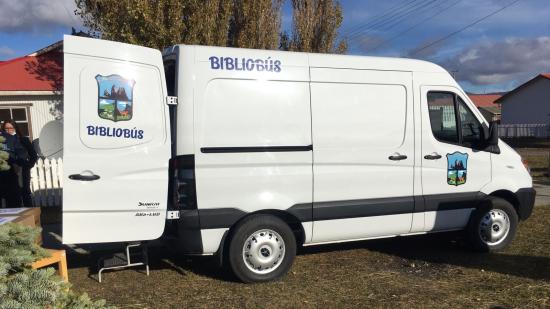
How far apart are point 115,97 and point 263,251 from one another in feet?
6.93

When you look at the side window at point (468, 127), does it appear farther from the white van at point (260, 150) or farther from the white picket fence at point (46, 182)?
the white picket fence at point (46, 182)

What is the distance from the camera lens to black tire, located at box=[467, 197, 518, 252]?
6.31 meters

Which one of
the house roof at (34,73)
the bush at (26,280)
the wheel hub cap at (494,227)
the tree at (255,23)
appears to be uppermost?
the tree at (255,23)

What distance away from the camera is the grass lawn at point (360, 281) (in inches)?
191

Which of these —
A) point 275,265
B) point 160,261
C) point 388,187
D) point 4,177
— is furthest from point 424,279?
point 4,177

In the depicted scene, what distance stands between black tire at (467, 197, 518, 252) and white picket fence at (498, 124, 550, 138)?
113ft

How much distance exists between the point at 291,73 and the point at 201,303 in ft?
7.98

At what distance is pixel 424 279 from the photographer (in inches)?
216

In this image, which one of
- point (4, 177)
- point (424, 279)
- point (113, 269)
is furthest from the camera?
point (4, 177)

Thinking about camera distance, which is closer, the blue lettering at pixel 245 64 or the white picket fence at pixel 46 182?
the blue lettering at pixel 245 64

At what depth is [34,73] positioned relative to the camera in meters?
14.3

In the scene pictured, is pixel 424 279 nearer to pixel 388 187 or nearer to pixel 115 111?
pixel 388 187

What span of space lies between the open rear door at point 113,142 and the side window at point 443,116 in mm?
3091

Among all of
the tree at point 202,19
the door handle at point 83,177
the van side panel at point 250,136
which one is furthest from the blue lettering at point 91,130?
the tree at point 202,19
